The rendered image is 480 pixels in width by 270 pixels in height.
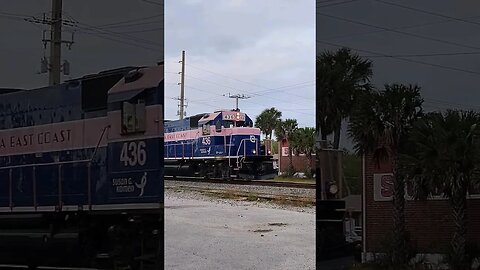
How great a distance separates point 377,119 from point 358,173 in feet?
0.90

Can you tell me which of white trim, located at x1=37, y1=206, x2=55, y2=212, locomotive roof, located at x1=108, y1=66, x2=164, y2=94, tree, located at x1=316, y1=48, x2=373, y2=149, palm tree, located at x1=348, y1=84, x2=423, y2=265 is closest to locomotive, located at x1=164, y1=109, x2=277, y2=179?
locomotive roof, located at x1=108, y1=66, x2=164, y2=94

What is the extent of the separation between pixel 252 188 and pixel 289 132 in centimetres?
33

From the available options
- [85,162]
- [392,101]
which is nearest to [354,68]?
[392,101]

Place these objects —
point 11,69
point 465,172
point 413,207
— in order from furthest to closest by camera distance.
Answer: point 11,69
point 413,207
point 465,172

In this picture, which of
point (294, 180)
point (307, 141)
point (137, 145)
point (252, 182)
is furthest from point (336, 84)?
point (137, 145)

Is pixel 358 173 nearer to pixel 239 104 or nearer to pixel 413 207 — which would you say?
pixel 413 207

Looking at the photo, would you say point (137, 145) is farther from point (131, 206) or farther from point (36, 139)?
point (36, 139)

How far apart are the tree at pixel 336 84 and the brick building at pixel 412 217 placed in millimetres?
246

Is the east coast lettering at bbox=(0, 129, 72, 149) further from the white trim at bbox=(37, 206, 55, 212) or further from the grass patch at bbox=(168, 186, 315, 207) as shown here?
the grass patch at bbox=(168, 186, 315, 207)

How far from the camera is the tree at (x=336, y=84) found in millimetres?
2824

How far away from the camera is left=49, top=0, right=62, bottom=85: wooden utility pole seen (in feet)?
10.0

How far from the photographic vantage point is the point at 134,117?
2877 mm

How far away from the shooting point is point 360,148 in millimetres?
2760

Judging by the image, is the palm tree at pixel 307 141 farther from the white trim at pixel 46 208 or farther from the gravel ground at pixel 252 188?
the white trim at pixel 46 208
